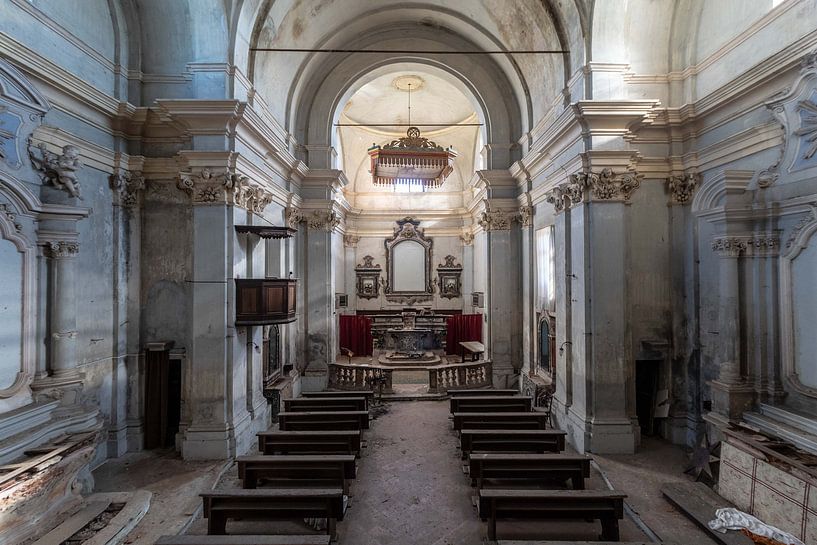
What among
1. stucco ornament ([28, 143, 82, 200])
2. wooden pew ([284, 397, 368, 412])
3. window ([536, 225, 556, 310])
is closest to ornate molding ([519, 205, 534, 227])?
window ([536, 225, 556, 310])

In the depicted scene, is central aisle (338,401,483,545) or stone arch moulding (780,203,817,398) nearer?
Result: central aisle (338,401,483,545)

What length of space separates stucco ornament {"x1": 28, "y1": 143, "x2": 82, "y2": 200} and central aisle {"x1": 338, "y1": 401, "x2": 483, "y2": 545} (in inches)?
226

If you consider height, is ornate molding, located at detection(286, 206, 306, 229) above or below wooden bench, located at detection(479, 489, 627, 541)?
above

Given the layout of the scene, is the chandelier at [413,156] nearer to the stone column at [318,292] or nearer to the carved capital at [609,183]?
the stone column at [318,292]

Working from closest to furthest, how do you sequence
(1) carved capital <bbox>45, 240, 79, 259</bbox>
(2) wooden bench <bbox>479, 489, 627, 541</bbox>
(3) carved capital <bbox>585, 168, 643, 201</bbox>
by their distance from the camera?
1. (2) wooden bench <bbox>479, 489, 627, 541</bbox>
2. (1) carved capital <bbox>45, 240, 79, 259</bbox>
3. (3) carved capital <bbox>585, 168, 643, 201</bbox>

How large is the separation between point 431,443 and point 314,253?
228 inches

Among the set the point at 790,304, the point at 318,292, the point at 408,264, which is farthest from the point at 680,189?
the point at 408,264

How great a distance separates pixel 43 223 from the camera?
5223 millimetres

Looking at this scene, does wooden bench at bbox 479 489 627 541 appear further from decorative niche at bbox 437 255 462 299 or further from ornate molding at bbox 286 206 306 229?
decorative niche at bbox 437 255 462 299

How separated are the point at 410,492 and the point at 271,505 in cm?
195

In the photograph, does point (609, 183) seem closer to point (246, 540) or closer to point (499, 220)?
point (499, 220)

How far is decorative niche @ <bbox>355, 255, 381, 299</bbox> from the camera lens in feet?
58.8

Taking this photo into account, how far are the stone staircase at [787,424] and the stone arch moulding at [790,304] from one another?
1.11 feet

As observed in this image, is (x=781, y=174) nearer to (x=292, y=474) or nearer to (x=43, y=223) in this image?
(x=292, y=474)
